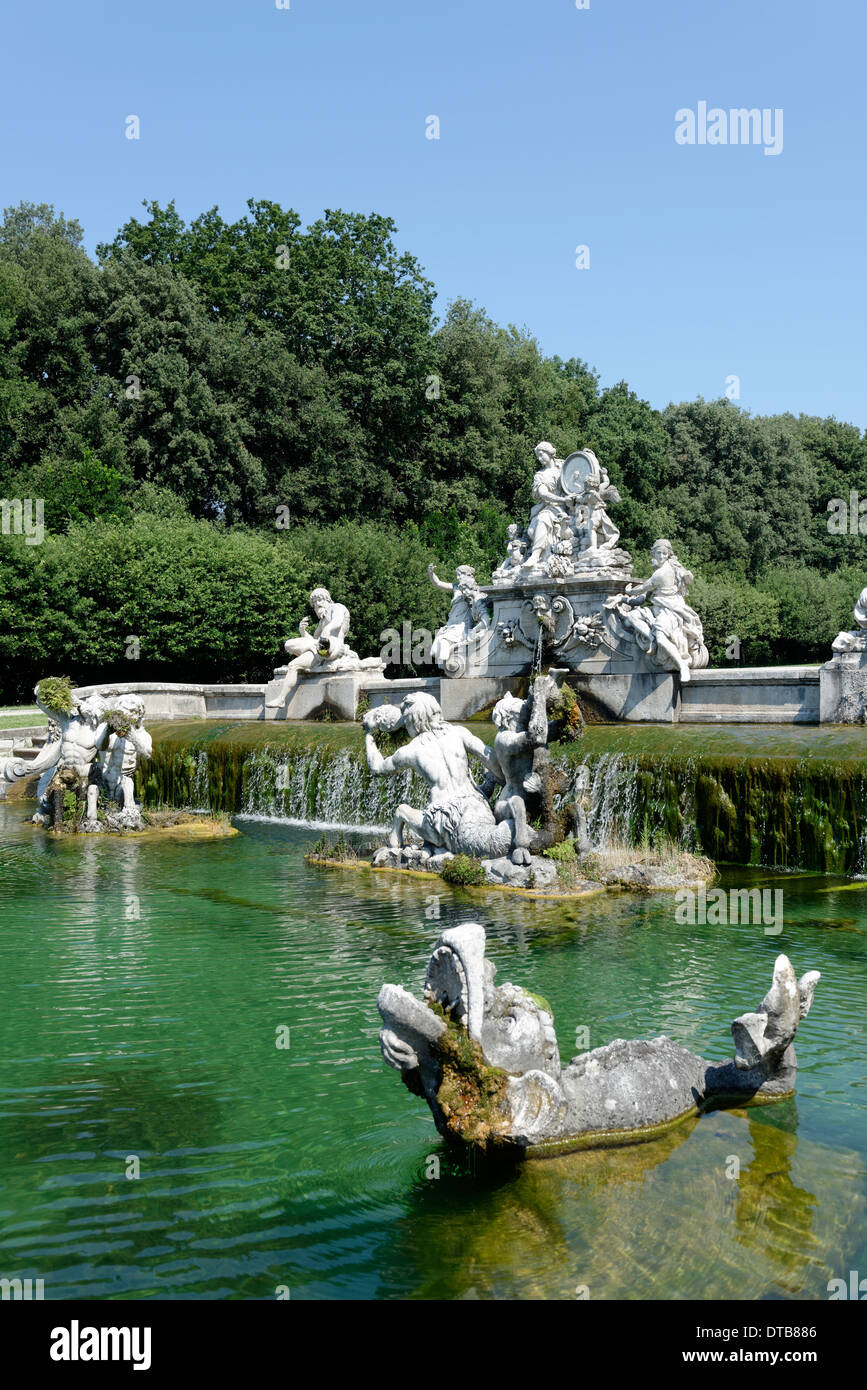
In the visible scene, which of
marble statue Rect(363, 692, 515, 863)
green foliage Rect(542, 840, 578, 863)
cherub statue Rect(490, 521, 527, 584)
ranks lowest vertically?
green foliage Rect(542, 840, 578, 863)

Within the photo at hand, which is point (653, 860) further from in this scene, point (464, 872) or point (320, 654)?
point (320, 654)

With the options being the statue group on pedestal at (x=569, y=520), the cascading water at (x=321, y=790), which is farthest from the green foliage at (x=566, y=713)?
the statue group on pedestal at (x=569, y=520)

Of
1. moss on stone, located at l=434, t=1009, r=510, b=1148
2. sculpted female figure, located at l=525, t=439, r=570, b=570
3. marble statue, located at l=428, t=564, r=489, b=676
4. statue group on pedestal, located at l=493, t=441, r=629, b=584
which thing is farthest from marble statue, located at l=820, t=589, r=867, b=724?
moss on stone, located at l=434, t=1009, r=510, b=1148

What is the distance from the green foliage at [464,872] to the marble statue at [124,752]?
20.3 ft

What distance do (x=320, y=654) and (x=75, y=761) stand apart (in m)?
6.05

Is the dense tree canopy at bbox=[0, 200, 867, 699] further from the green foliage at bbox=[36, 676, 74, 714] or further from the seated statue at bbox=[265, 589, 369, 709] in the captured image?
the green foliage at bbox=[36, 676, 74, 714]

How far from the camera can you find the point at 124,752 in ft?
54.6

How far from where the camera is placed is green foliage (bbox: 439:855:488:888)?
11633 mm

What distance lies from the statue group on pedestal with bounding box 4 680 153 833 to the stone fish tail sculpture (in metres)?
11.8

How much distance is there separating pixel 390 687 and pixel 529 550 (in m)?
3.42

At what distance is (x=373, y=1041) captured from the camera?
7008mm

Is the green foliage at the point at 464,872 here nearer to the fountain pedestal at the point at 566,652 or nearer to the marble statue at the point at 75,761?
the fountain pedestal at the point at 566,652

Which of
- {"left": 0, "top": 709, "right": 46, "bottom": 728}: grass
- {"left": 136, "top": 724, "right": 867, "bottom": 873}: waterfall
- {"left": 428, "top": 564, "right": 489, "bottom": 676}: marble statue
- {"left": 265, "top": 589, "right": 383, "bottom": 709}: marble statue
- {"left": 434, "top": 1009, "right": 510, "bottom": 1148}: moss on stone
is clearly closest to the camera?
{"left": 434, "top": 1009, "right": 510, "bottom": 1148}: moss on stone

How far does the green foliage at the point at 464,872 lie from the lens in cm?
1163
